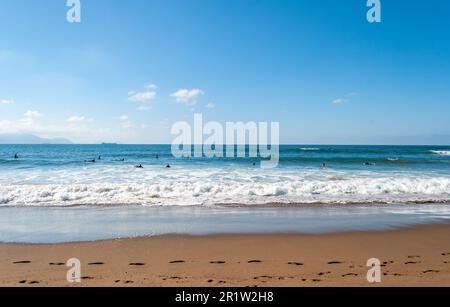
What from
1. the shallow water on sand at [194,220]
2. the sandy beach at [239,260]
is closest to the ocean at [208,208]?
the shallow water on sand at [194,220]

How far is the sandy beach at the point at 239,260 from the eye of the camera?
496cm

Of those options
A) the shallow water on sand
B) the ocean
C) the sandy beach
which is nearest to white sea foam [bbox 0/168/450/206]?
the ocean

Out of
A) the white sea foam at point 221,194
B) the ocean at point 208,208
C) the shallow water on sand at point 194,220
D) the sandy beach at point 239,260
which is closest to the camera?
the sandy beach at point 239,260

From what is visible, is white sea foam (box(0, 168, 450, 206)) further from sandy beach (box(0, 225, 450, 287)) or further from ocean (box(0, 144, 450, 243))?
sandy beach (box(0, 225, 450, 287))

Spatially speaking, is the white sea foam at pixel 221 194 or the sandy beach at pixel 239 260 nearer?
the sandy beach at pixel 239 260

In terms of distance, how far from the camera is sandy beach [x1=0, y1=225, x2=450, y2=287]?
195 inches

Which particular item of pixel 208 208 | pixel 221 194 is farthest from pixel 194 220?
pixel 221 194

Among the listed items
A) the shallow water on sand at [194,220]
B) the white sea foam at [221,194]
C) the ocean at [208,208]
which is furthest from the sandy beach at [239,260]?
the white sea foam at [221,194]

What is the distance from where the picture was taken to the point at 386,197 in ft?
45.1

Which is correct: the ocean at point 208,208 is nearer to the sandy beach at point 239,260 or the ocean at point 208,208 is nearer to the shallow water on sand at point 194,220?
the shallow water on sand at point 194,220

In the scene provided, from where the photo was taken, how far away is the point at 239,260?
5906 mm

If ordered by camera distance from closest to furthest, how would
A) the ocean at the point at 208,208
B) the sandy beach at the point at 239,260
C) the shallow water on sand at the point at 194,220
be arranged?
1. the sandy beach at the point at 239,260
2. the shallow water on sand at the point at 194,220
3. the ocean at the point at 208,208

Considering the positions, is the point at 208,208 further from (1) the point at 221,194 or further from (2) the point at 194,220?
(1) the point at 221,194

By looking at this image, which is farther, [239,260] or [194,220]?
[194,220]
